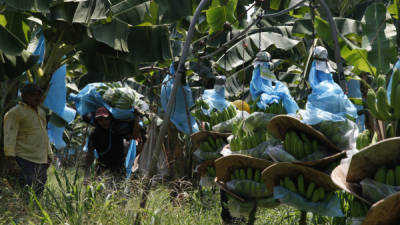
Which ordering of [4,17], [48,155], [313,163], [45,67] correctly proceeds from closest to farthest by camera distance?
[313,163], [48,155], [4,17], [45,67]

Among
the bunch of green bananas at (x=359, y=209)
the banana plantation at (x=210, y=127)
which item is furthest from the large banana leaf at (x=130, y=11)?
the bunch of green bananas at (x=359, y=209)

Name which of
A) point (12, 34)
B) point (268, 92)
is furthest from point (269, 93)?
point (12, 34)

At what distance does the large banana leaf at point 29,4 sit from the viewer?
524 cm

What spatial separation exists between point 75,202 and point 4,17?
2938 mm

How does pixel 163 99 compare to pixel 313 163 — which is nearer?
pixel 313 163

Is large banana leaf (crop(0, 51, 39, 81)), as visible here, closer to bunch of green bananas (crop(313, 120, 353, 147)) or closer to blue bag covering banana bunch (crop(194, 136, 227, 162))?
blue bag covering banana bunch (crop(194, 136, 227, 162))

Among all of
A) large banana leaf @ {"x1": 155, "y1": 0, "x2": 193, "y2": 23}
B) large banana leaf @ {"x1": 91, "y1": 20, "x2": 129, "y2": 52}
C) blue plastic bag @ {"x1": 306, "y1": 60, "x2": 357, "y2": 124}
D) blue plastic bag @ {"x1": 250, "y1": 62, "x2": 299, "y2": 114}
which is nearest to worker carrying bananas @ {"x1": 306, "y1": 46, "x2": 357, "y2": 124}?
blue plastic bag @ {"x1": 306, "y1": 60, "x2": 357, "y2": 124}

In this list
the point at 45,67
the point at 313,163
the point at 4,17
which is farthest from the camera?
the point at 45,67

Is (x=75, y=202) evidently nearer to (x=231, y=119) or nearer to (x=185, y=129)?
(x=231, y=119)

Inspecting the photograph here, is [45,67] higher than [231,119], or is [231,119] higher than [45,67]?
[45,67]

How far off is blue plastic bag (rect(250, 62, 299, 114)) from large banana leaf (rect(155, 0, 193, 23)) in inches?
56.5

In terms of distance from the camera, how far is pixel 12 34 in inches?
229

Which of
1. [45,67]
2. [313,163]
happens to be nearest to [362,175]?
[313,163]

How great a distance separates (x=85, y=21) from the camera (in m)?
5.62
